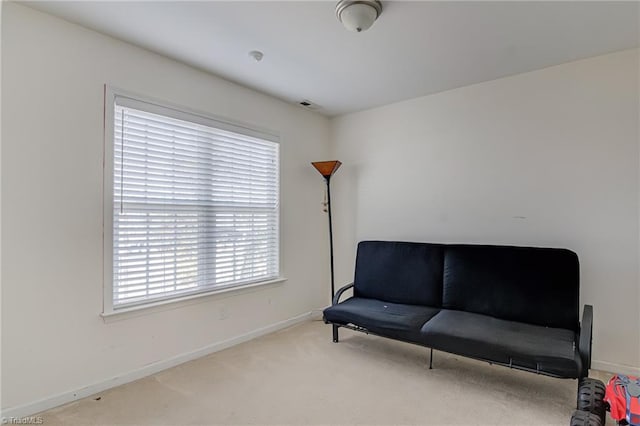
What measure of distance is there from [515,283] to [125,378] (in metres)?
3.04

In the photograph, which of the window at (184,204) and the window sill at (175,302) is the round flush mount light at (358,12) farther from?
the window sill at (175,302)

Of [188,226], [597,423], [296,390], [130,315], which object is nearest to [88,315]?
[130,315]

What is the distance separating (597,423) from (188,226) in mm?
2889

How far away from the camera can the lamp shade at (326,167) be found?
370 centimetres

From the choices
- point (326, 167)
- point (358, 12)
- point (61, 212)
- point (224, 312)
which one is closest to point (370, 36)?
point (358, 12)

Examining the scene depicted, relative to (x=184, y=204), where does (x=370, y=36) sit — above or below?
above

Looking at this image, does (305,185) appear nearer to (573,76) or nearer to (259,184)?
(259,184)

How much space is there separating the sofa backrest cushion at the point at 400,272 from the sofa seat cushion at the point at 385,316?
112mm

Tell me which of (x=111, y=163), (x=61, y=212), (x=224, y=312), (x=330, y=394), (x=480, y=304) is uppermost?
(x=111, y=163)

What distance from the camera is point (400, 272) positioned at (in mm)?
3295

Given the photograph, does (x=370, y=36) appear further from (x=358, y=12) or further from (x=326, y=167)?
(x=326, y=167)

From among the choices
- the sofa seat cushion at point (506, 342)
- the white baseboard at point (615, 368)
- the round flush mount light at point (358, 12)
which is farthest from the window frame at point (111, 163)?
the white baseboard at point (615, 368)

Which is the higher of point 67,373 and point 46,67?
point 46,67

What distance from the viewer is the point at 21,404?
6.60 ft
